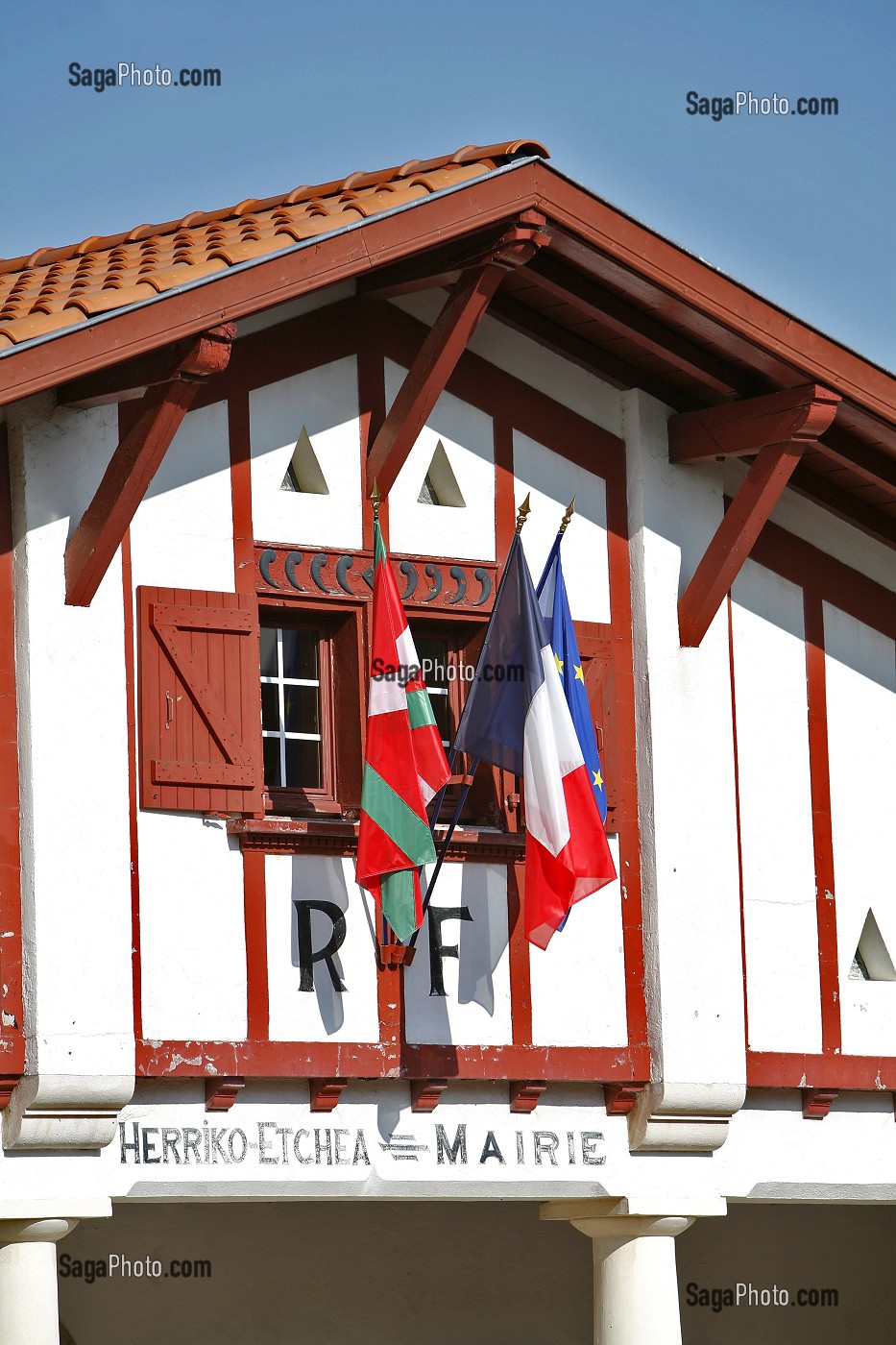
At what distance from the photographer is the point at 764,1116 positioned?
13.7 meters

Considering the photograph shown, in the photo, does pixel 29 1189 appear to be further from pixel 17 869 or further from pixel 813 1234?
pixel 813 1234

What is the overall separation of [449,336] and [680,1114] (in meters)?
4.70

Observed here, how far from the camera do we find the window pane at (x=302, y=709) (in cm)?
1296

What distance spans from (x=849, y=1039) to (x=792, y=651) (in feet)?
8.09

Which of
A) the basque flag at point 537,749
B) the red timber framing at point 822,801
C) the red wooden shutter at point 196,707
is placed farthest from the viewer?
the red timber framing at point 822,801

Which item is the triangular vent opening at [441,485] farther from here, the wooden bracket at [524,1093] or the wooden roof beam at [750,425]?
the wooden bracket at [524,1093]

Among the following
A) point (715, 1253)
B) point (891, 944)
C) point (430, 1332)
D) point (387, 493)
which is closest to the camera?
point (387, 493)

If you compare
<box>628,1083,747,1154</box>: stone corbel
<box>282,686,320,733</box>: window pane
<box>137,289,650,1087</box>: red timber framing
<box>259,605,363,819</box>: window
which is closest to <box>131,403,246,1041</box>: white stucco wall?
<box>137,289,650,1087</box>: red timber framing

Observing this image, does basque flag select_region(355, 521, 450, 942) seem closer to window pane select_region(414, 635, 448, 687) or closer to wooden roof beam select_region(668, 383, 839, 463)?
window pane select_region(414, 635, 448, 687)

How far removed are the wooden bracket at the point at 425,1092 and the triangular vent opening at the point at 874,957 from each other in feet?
10.2

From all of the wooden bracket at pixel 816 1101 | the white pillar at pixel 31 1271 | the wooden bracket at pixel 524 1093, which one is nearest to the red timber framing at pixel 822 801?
the wooden bracket at pixel 816 1101

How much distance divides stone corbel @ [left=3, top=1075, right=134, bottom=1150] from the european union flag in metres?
3.23

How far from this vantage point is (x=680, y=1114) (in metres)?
13.2

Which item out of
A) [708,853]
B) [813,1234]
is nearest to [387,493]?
[708,853]
